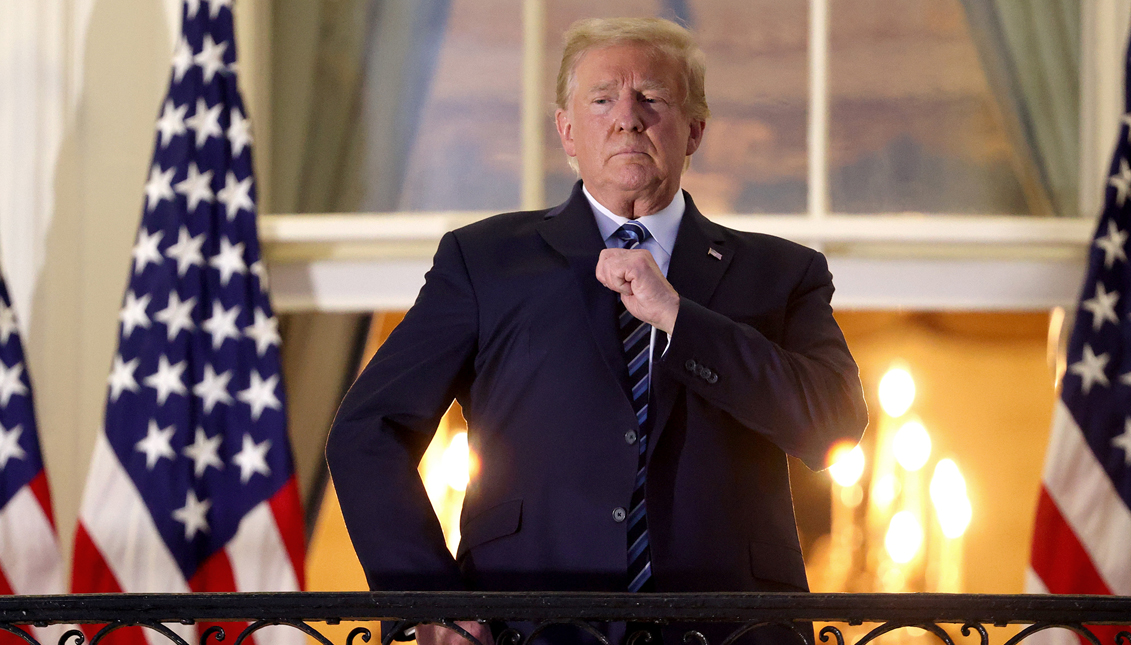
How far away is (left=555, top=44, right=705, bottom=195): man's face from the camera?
5.11 ft

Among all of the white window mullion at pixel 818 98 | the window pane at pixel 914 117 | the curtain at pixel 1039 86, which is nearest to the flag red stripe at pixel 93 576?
the white window mullion at pixel 818 98

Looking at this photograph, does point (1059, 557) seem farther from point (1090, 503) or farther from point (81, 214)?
point (81, 214)

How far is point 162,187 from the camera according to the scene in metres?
3.27

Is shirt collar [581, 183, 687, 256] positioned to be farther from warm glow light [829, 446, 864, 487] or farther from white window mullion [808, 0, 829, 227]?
warm glow light [829, 446, 864, 487]

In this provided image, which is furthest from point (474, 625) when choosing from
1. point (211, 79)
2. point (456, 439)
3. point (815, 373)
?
point (456, 439)

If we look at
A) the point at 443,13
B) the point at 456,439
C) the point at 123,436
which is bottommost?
the point at 456,439

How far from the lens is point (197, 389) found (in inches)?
126

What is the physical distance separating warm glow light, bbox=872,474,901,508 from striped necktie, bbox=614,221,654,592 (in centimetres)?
363

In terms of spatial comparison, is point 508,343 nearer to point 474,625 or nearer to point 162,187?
point 474,625

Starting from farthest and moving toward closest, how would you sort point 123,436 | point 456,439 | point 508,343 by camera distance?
point 456,439 < point 123,436 < point 508,343

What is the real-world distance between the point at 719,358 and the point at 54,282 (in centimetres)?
274

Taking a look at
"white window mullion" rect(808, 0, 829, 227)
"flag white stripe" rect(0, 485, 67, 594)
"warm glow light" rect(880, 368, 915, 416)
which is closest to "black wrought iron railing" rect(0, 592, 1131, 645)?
"flag white stripe" rect(0, 485, 67, 594)

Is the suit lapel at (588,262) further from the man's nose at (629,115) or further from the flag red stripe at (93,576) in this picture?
the flag red stripe at (93,576)

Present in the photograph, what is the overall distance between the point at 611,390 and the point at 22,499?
2322 millimetres
